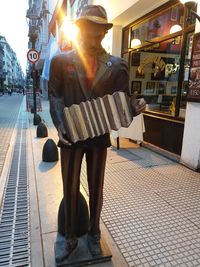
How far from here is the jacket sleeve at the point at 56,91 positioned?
1.76 m

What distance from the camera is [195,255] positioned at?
89.1 inches

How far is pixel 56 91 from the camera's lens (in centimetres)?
181

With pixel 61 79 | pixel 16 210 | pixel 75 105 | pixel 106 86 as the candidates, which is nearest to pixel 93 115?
pixel 75 105

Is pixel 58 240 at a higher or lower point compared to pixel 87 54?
lower

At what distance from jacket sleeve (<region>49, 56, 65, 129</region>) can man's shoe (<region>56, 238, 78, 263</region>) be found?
1.09m

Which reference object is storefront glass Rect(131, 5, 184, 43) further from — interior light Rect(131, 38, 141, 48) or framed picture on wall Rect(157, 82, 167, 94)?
framed picture on wall Rect(157, 82, 167, 94)

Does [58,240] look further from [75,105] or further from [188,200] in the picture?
[188,200]

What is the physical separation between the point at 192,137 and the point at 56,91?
3412mm

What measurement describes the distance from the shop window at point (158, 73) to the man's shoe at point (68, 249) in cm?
451

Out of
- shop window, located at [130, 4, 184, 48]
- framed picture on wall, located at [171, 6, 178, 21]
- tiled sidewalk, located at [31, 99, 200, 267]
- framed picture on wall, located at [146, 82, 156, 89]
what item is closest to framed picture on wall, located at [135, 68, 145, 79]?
framed picture on wall, located at [146, 82, 156, 89]

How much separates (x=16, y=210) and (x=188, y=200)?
94.2 inches

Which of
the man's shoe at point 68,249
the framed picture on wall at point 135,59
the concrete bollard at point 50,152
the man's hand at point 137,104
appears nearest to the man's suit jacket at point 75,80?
the man's hand at point 137,104

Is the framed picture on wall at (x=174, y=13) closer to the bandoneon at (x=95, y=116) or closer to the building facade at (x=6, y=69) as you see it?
the bandoneon at (x=95, y=116)

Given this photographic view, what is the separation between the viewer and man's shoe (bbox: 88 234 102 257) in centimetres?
212
